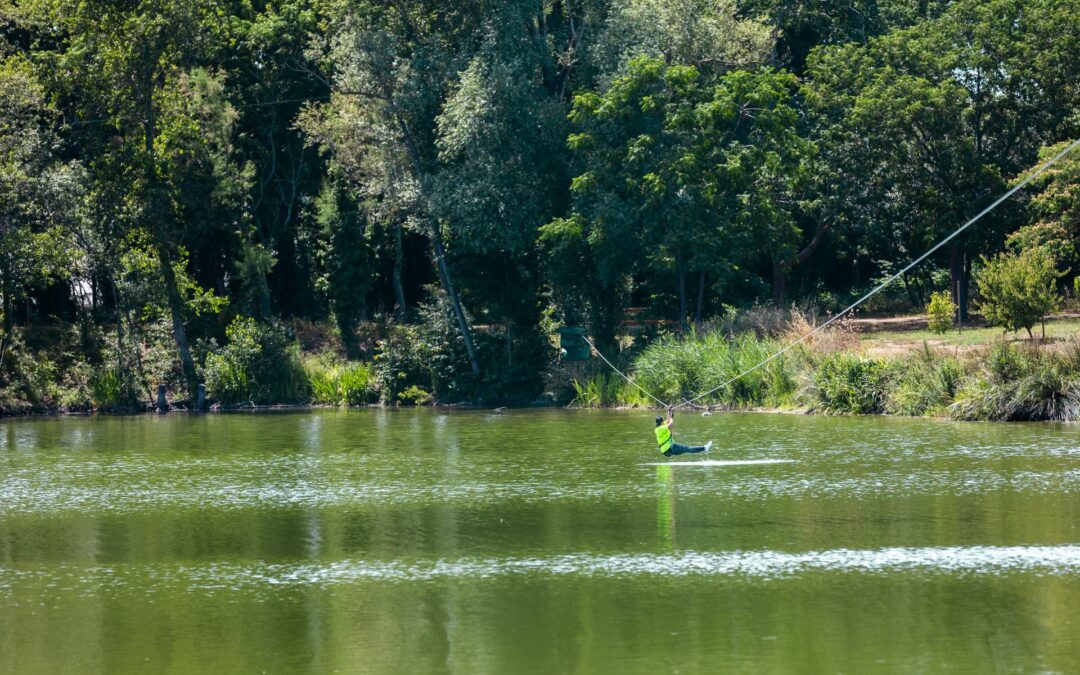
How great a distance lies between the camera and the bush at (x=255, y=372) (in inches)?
2251

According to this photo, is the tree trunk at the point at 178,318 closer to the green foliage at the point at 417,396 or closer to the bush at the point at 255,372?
the bush at the point at 255,372

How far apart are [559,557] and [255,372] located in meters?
37.5

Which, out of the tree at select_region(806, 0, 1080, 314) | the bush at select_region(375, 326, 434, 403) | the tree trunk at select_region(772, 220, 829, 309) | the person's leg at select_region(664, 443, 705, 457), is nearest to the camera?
the person's leg at select_region(664, 443, 705, 457)

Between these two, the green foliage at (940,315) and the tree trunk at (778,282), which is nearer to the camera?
the green foliage at (940,315)

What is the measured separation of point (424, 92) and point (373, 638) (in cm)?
3885

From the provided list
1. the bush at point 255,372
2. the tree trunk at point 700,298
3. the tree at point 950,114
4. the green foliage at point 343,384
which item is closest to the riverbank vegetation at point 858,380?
the tree trunk at point 700,298

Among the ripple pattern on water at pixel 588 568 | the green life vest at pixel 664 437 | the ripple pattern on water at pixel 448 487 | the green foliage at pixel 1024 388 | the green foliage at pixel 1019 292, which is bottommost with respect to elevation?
the ripple pattern on water at pixel 588 568

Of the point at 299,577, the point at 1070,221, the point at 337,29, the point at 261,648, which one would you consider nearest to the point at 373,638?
the point at 261,648

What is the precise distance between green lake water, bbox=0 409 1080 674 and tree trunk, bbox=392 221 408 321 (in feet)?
78.5

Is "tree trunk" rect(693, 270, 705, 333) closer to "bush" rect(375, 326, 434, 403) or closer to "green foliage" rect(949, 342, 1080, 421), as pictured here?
"bush" rect(375, 326, 434, 403)

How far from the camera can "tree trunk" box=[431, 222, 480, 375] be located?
55.3 meters

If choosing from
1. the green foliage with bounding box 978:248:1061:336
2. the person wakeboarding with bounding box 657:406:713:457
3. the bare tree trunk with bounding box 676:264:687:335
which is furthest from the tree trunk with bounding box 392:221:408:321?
the person wakeboarding with bounding box 657:406:713:457

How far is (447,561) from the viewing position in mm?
21734

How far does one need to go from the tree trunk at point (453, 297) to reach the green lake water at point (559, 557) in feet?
57.4
